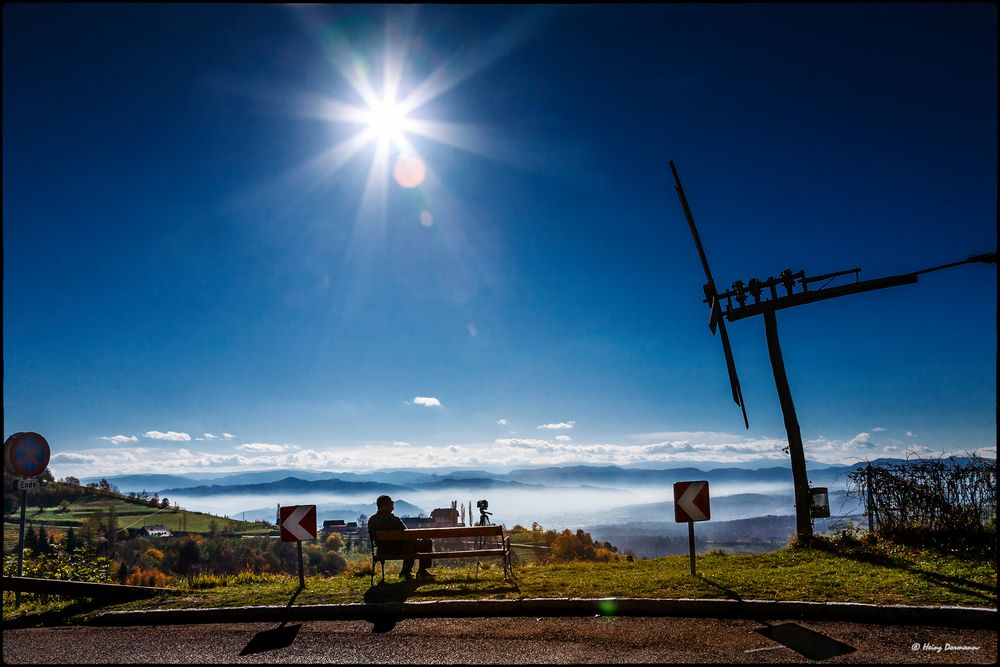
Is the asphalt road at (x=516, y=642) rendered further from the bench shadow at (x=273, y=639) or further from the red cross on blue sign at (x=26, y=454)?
the red cross on blue sign at (x=26, y=454)

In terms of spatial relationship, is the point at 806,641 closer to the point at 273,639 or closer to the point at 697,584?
the point at 697,584

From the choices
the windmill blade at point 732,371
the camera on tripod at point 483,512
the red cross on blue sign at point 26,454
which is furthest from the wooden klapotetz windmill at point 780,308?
the red cross on blue sign at point 26,454

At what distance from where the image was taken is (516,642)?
22.9 ft

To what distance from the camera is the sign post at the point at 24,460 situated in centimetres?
1074

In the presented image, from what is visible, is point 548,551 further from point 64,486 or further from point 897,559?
point 64,486

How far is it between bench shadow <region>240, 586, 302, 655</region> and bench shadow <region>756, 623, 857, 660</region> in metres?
5.27

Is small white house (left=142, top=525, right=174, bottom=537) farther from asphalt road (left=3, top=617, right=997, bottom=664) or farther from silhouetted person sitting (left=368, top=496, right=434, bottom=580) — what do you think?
asphalt road (left=3, top=617, right=997, bottom=664)

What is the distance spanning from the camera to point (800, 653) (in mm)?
6219

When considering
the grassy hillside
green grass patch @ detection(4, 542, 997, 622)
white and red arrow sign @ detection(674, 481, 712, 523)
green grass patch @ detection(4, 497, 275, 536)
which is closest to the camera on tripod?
green grass patch @ detection(4, 542, 997, 622)

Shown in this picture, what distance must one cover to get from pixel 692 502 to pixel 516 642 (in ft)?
15.9

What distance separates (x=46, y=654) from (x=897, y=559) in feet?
41.4

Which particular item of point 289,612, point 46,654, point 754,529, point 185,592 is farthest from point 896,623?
point 754,529

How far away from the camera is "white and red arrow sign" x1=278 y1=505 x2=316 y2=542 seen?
10680mm

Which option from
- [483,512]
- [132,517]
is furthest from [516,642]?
[132,517]
